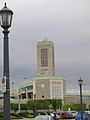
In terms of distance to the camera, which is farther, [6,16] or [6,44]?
[6,44]

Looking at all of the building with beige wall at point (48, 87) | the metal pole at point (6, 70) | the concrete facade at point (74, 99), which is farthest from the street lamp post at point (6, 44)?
the concrete facade at point (74, 99)

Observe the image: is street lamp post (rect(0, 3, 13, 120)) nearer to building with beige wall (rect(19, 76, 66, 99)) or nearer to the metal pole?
the metal pole

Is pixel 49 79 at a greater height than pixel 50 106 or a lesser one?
greater

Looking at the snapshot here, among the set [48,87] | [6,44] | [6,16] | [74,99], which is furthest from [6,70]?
[74,99]

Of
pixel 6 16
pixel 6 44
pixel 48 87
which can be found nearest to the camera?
pixel 6 16

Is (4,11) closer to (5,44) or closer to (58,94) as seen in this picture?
(5,44)

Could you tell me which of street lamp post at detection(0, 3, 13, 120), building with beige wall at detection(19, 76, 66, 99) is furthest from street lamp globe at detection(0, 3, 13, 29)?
building with beige wall at detection(19, 76, 66, 99)

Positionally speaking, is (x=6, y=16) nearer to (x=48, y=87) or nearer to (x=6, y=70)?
(x=6, y=70)

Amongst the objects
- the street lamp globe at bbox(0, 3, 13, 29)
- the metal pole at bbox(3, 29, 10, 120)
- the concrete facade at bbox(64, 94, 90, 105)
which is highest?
the street lamp globe at bbox(0, 3, 13, 29)

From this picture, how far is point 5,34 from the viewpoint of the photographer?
12.0 meters

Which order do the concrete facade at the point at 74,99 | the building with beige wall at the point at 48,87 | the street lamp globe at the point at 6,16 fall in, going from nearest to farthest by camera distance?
the street lamp globe at the point at 6,16 < the concrete facade at the point at 74,99 < the building with beige wall at the point at 48,87

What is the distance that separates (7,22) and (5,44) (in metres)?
0.77

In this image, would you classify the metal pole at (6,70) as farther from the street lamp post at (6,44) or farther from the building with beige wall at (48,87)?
the building with beige wall at (48,87)

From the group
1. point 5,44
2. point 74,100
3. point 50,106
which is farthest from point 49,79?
point 5,44
